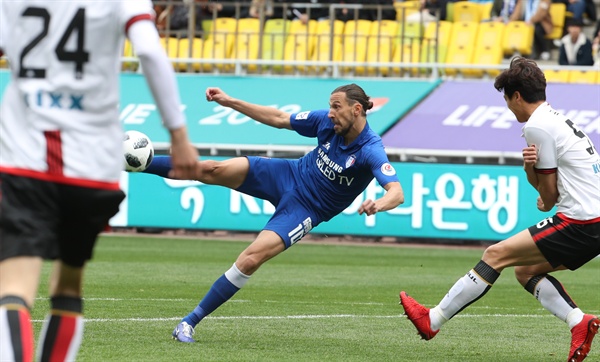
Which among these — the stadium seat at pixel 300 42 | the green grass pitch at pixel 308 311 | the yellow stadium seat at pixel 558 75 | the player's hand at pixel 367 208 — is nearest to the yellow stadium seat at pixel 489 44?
the yellow stadium seat at pixel 558 75

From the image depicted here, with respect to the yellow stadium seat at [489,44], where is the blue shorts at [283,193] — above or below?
above

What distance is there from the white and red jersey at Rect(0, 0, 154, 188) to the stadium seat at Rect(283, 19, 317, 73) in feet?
61.4

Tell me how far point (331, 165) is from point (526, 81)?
192cm

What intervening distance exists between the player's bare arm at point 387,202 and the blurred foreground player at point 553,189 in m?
0.69

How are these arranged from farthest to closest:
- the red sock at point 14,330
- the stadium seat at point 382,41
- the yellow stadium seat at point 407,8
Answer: the yellow stadium seat at point 407,8, the stadium seat at point 382,41, the red sock at point 14,330

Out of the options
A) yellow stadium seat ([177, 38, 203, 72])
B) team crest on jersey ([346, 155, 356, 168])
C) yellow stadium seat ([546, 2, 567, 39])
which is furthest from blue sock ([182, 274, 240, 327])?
yellow stadium seat ([546, 2, 567, 39])

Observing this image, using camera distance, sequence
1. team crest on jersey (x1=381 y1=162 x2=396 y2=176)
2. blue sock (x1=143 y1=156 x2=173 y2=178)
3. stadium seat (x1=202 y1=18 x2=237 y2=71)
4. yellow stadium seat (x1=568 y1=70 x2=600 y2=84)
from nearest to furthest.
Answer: team crest on jersey (x1=381 y1=162 x2=396 y2=176)
blue sock (x1=143 y1=156 x2=173 y2=178)
yellow stadium seat (x1=568 y1=70 x2=600 y2=84)
stadium seat (x1=202 y1=18 x2=237 y2=71)

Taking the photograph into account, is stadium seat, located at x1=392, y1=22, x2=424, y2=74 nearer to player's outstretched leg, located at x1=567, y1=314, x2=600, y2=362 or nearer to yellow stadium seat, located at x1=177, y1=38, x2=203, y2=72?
yellow stadium seat, located at x1=177, y1=38, x2=203, y2=72

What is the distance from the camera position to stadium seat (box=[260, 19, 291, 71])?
23609mm

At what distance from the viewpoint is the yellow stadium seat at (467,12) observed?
23984 millimetres

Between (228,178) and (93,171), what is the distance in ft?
13.6

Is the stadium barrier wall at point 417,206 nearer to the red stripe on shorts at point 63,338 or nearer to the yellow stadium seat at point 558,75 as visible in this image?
the yellow stadium seat at point 558,75

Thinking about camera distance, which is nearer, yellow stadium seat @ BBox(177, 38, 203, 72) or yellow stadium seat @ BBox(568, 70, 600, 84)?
yellow stadium seat @ BBox(568, 70, 600, 84)

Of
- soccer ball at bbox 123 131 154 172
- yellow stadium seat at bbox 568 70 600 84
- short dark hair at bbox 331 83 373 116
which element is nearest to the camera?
soccer ball at bbox 123 131 154 172
